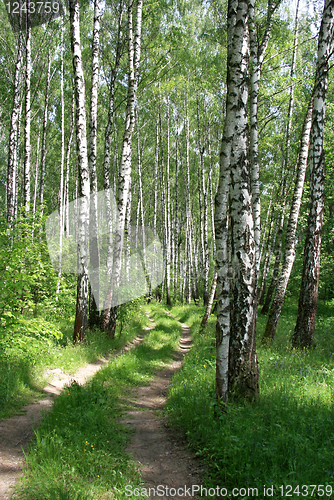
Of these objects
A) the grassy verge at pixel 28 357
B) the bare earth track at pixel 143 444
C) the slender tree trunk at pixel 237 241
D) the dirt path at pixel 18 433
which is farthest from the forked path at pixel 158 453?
the grassy verge at pixel 28 357

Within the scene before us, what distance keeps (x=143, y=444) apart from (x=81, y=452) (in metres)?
0.98

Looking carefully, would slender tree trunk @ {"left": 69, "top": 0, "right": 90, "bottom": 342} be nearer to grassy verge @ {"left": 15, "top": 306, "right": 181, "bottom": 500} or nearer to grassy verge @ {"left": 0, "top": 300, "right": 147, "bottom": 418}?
grassy verge @ {"left": 0, "top": 300, "right": 147, "bottom": 418}

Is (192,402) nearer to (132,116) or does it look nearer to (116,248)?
(116,248)

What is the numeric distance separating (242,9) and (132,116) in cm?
582

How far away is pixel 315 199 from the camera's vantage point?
701cm

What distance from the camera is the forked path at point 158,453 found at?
117 inches

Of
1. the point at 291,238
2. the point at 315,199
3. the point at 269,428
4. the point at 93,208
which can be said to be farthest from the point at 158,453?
the point at 93,208

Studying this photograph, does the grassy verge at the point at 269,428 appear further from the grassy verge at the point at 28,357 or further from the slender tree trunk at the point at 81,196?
the slender tree trunk at the point at 81,196

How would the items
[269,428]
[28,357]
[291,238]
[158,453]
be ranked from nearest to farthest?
[269,428] < [158,453] < [28,357] < [291,238]

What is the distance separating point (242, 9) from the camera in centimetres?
376

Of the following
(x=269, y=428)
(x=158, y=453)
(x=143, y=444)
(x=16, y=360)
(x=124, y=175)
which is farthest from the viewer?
(x=124, y=175)

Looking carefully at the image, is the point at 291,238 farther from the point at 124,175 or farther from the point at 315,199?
the point at 124,175

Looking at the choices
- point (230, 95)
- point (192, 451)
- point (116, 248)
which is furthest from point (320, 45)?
point (192, 451)

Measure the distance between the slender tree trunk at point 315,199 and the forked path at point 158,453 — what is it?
3836 millimetres
